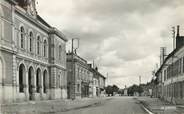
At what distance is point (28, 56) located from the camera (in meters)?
45.4

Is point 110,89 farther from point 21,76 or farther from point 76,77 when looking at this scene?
point 21,76

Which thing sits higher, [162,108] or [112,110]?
[162,108]

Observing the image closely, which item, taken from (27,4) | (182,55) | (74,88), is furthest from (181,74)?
(74,88)

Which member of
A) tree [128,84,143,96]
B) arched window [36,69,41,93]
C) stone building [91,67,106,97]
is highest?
arched window [36,69,41,93]

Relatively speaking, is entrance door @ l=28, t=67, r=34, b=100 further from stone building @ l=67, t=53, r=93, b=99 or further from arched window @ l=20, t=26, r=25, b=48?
stone building @ l=67, t=53, r=93, b=99

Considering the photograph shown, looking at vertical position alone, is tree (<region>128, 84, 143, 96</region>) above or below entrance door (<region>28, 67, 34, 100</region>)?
below

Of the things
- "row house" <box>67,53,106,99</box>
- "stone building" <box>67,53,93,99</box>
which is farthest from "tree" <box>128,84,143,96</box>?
"stone building" <box>67,53,93,99</box>

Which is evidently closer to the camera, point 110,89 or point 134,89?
point 110,89

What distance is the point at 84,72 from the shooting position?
9250 cm

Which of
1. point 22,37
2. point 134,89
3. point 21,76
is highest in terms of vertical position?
point 22,37

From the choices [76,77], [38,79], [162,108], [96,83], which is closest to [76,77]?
[76,77]

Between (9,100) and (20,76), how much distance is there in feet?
28.9

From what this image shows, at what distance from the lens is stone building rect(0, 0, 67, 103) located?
114ft

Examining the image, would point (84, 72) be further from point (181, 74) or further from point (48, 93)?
point (181, 74)
